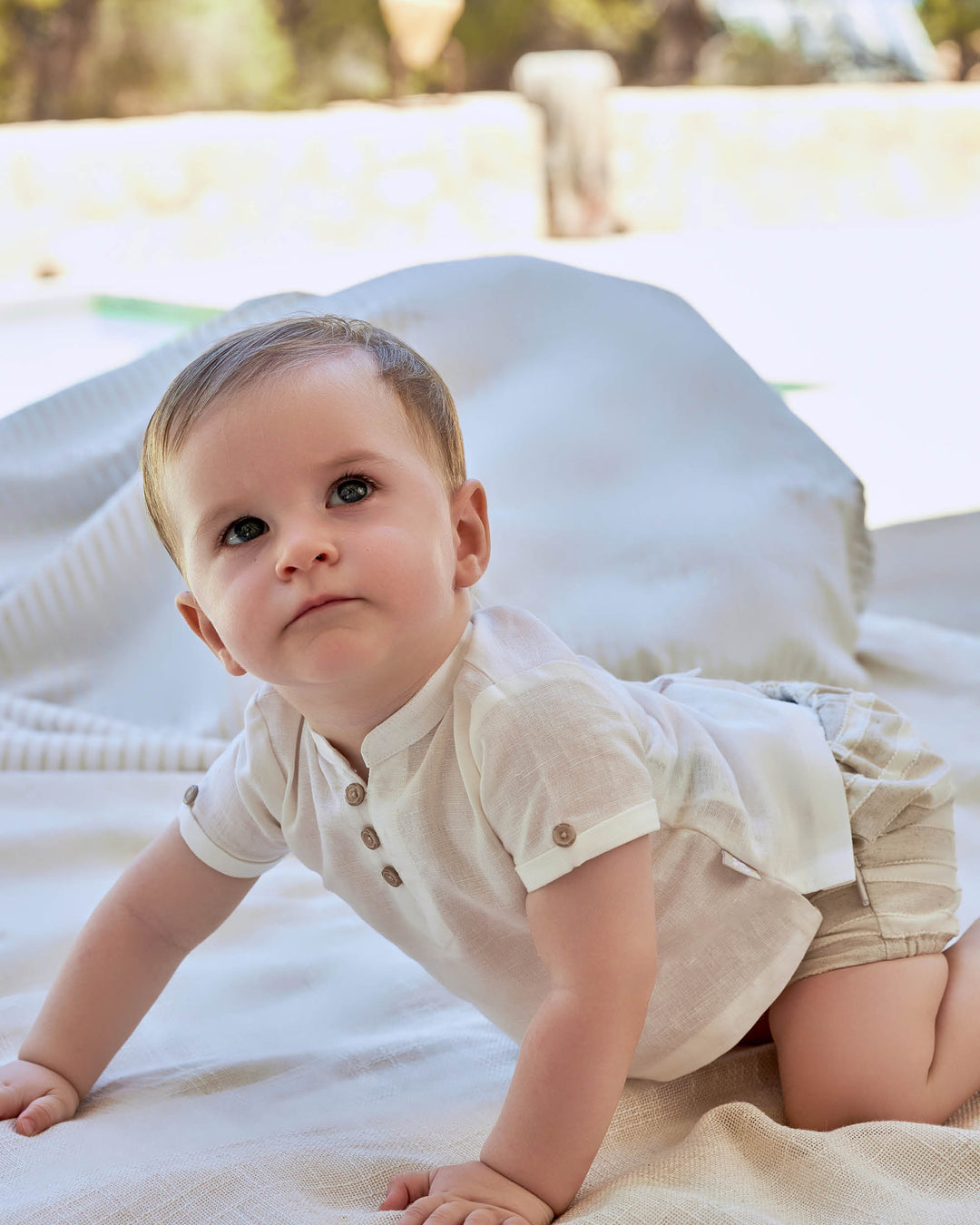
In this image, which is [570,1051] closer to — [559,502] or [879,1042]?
[879,1042]

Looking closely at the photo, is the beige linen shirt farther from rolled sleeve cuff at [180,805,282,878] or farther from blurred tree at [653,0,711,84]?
blurred tree at [653,0,711,84]

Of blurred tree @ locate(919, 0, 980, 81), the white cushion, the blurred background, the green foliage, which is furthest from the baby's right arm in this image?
the green foliage

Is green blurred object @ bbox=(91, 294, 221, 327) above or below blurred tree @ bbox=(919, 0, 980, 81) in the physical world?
above

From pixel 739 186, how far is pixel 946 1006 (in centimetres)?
897

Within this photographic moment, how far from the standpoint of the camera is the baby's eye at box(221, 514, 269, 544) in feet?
2.73

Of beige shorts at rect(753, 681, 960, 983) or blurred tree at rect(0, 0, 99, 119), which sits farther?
blurred tree at rect(0, 0, 99, 119)

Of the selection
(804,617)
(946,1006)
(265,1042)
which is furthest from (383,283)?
(946,1006)

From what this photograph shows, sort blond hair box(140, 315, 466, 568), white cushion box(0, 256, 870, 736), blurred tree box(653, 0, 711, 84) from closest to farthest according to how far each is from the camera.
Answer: blond hair box(140, 315, 466, 568), white cushion box(0, 256, 870, 736), blurred tree box(653, 0, 711, 84)

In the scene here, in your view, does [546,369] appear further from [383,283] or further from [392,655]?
[392,655]

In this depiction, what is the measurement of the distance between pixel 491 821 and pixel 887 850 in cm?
35

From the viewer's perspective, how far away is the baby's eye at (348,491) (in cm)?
83

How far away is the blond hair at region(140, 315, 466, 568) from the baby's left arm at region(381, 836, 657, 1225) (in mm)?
296

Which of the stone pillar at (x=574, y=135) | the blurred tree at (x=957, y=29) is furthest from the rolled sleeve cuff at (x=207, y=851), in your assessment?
the blurred tree at (x=957, y=29)

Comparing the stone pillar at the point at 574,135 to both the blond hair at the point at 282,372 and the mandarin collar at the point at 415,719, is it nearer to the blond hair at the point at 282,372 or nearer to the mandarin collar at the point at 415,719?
the blond hair at the point at 282,372
